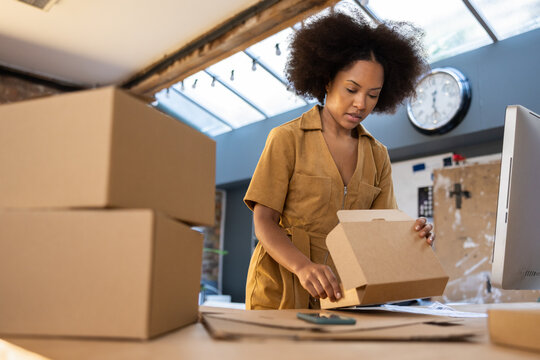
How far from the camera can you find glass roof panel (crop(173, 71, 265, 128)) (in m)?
5.77

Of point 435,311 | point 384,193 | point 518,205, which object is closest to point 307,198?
point 384,193

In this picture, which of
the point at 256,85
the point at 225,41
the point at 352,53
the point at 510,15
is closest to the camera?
A: the point at 352,53

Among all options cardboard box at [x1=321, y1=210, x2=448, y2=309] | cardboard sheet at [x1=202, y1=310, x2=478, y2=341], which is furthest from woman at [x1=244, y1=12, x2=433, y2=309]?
cardboard sheet at [x1=202, y1=310, x2=478, y2=341]

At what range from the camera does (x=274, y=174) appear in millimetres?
1314

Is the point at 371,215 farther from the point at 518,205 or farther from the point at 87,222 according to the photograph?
the point at 87,222

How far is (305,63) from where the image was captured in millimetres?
1695

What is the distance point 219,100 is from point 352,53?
4624 millimetres

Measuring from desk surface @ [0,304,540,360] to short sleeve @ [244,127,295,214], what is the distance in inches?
28.5

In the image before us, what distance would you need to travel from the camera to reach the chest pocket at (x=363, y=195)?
4.66 feet

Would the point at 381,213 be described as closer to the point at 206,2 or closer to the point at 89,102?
the point at 89,102

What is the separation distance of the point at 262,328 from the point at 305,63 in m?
1.23

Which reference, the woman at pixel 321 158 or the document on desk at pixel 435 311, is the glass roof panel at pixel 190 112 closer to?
the woman at pixel 321 158

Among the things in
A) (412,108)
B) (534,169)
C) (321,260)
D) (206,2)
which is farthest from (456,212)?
(534,169)

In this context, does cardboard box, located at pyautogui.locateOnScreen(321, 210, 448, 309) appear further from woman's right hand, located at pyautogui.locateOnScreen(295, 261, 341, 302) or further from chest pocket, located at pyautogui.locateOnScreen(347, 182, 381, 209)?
chest pocket, located at pyautogui.locateOnScreen(347, 182, 381, 209)
